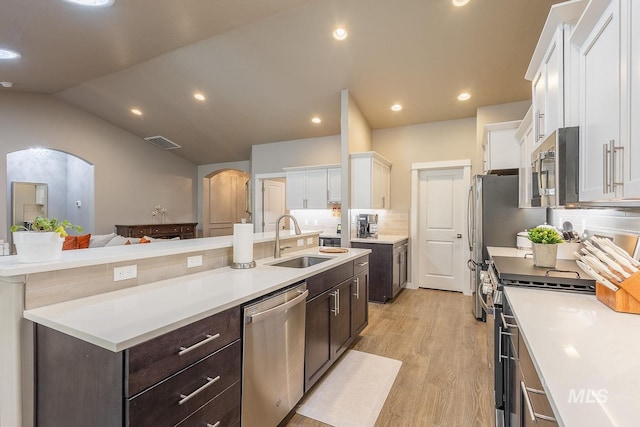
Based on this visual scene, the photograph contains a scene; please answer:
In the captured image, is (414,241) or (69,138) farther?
(69,138)

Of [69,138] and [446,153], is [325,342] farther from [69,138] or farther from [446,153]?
[69,138]

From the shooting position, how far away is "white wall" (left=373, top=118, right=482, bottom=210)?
16.0ft

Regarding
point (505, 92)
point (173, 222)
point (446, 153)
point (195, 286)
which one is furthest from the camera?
point (173, 222)

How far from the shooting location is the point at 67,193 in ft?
23.4

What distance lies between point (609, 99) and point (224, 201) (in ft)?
29.6

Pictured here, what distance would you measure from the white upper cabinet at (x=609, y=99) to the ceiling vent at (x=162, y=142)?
745cm

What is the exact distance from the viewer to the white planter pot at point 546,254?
73.8 inches

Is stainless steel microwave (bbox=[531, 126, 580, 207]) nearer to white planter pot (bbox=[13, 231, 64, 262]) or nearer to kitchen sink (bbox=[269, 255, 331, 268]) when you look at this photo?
kitchen sink (bbox=[269, 255, 331, 268])

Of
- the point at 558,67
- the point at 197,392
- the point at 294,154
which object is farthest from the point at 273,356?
the point at 294,154

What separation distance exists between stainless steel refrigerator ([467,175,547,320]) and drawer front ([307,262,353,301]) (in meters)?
1.68

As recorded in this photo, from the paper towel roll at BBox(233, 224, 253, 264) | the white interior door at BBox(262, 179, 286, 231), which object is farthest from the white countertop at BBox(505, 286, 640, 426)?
the white interior door at BBox(262, 179, 286, 231)

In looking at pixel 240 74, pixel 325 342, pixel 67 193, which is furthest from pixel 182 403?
pixel 67 193

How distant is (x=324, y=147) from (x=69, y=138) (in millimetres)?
5076

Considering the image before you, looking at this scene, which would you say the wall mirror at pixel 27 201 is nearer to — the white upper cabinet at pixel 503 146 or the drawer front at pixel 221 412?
the drawer front at pixel 221 412
